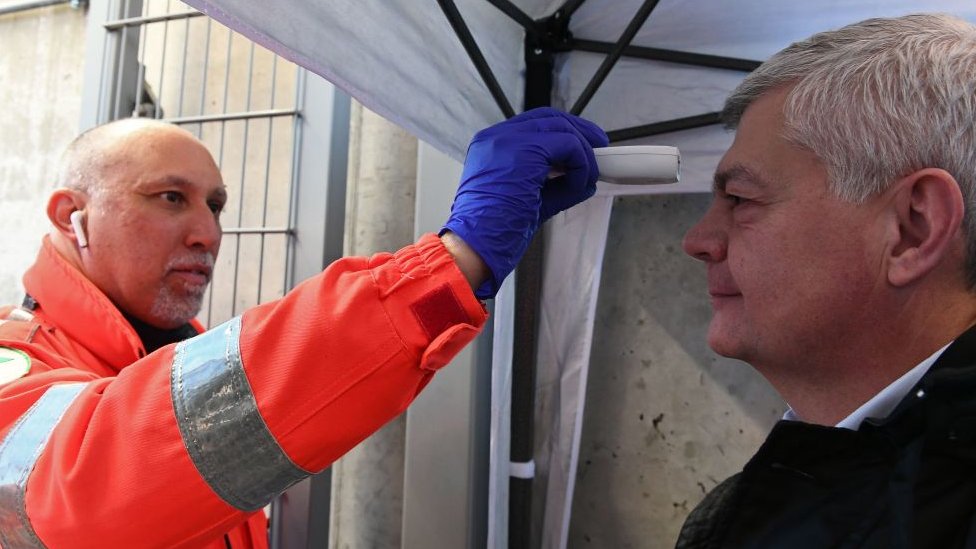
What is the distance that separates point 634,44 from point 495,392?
1041 millimetres

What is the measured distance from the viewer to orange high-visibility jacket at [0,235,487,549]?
0.75m

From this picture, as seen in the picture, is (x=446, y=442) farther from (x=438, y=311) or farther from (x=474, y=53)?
(x=438, y=311)

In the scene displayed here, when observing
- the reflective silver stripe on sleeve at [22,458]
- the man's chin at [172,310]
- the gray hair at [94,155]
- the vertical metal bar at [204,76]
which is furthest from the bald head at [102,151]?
the vertical metal bar at [204,76]

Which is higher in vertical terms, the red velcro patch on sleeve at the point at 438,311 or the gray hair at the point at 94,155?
the gray hair at the point at 94,155

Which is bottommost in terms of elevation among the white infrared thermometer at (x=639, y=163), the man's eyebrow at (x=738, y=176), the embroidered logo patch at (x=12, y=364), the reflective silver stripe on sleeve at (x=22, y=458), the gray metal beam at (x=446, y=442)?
the gray metal beam at (x=446, y=442)

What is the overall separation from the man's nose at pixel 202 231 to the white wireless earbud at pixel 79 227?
20 centimetres

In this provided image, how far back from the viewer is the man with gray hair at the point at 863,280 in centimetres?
72

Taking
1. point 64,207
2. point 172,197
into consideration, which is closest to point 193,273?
point 172,197

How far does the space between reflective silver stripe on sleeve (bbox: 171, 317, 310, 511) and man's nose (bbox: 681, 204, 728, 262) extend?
62cm

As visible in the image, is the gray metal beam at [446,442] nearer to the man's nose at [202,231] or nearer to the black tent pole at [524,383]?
the black tent pole at [524,383]

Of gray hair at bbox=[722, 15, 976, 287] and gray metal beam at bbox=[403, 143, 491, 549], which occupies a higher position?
gray hair at bbox=[722, 15, 976, 287]

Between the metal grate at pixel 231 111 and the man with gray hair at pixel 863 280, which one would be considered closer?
the man with gray hair at pixel 863 280

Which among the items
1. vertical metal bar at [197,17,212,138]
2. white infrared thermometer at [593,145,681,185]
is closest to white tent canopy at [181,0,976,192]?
white infrared thermometer at [593,145,681,185]

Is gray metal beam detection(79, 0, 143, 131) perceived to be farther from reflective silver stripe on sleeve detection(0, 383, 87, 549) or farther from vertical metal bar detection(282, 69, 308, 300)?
reflective silver stripe on sleeve detection(0, 383, 87, 549)
